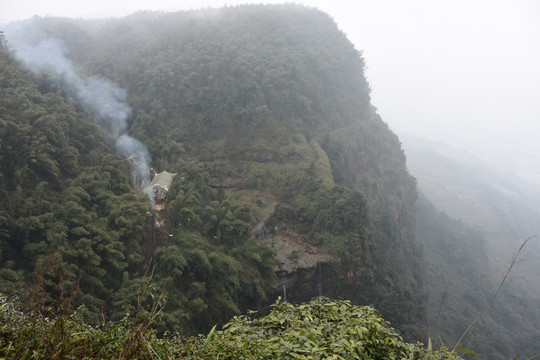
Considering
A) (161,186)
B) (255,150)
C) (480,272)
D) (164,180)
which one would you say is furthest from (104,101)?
(480,272)

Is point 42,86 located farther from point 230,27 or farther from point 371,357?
point 371,357

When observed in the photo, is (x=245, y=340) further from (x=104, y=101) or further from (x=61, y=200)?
(x=104, y=101)

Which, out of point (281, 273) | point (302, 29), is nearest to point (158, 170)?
point (281, 273)

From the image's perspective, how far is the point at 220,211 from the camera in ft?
63.1

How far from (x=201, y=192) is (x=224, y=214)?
298 cm

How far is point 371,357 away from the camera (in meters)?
4.20

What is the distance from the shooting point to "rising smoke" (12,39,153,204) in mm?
25688

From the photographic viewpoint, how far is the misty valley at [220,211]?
15.0 feet

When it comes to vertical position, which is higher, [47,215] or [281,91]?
[281,91]

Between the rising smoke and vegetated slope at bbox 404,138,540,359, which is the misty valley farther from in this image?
vegetated slope at bbox 404,138,540,359

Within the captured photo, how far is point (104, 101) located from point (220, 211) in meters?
18.2

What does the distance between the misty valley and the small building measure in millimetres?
141

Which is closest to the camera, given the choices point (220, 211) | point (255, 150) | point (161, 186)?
point (220, 211)

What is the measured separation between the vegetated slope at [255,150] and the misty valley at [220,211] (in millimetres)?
151
